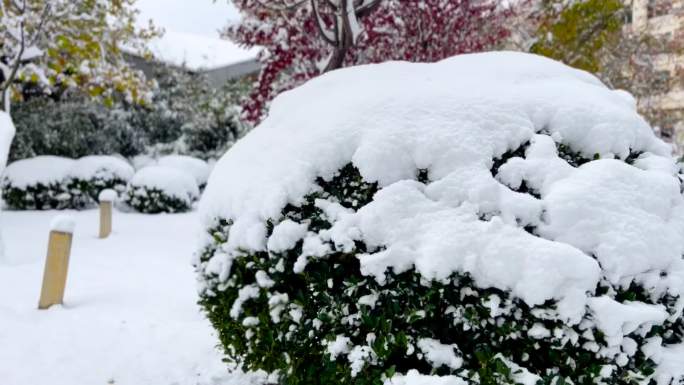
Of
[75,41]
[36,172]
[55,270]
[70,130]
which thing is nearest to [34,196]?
[36,172]

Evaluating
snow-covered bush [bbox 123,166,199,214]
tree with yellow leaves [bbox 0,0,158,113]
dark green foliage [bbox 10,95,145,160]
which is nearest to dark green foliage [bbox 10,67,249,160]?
dark green foliage [bbox 10,95,145,160]

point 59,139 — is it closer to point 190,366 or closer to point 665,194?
point 190,366

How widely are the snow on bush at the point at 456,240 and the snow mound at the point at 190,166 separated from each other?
10853mm

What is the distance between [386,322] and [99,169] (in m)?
11.1

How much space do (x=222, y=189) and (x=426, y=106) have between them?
112cm

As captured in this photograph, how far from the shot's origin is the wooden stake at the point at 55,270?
4348mm

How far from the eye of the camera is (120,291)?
5.07 meters

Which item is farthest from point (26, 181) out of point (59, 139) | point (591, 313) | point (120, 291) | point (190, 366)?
point (591, 313)

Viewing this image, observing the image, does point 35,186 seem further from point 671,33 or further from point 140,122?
point 671,33

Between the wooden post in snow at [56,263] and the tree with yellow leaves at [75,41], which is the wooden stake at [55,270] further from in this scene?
the tree with yellow leaves at [75,41]

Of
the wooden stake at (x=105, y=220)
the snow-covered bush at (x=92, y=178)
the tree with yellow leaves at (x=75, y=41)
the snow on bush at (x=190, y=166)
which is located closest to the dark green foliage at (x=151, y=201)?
the snow-covered bush at (x=92, y=178)

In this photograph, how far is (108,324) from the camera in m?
4.01

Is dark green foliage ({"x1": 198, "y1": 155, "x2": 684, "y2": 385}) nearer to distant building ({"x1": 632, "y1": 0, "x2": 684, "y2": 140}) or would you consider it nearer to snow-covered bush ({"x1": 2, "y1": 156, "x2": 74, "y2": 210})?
snow-covered bush ({"x1": 2, "y1": 156, "x2": 74, "y2": 210})

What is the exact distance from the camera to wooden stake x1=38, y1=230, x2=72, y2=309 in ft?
14.3
